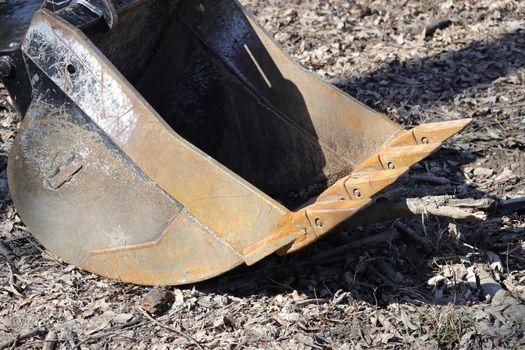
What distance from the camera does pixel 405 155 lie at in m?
3.91

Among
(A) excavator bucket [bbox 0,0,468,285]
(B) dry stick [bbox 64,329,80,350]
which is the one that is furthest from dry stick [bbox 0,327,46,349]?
(A) excavator bucket [bbox 0,0,468,285]

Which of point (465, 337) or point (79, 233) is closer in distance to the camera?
point (465, 337)

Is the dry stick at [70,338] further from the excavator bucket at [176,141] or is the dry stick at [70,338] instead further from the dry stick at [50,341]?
the excavator bucket at [176,141]

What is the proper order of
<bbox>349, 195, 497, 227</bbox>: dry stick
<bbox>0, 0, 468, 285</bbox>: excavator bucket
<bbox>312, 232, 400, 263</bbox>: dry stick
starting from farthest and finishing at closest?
1. <bbox>349, 195, 497, 227</bbox>: dry stick
2. <bbox>312, 232, 400, 263</bbox>: dry stick
3. <bbox>0, 0, 468, 285</bbox>: excavator bucket

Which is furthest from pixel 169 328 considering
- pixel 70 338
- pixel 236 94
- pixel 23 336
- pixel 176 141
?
pixel 236 94

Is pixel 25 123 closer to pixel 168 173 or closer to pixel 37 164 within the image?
pixel 37 164

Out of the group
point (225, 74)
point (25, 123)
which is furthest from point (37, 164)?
point (225, 74)

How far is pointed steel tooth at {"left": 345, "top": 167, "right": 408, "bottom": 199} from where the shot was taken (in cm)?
351

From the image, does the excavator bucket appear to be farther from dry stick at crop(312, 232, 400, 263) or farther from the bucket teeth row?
dry stick at crop(312, 232, 400, 263)

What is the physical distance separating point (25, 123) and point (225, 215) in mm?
1165

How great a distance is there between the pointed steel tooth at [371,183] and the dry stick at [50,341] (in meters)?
1.47

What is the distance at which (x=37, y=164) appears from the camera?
4.13m

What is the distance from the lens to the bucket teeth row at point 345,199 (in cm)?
349

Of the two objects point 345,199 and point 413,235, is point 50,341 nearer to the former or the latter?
point 345,199
